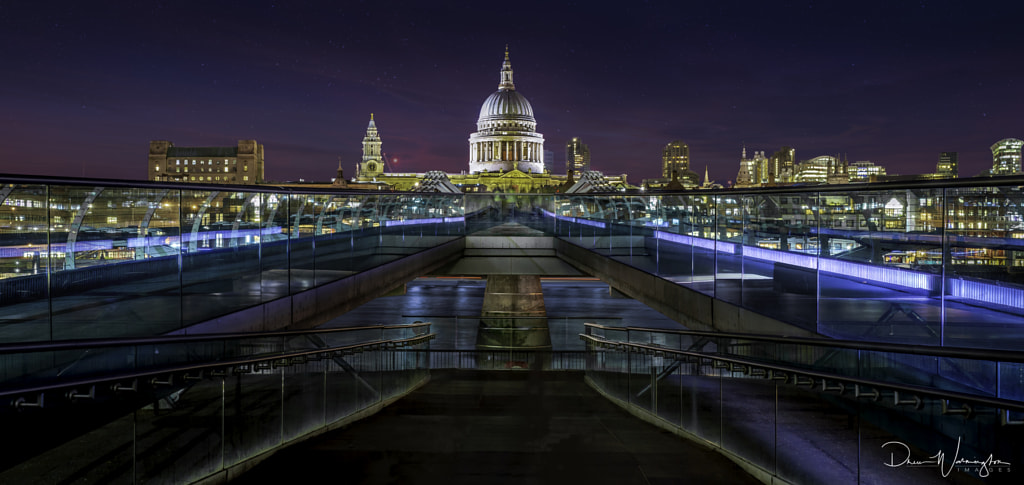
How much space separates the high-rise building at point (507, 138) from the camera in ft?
512

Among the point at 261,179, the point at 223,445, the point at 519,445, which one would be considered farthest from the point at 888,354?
the point at 261,179

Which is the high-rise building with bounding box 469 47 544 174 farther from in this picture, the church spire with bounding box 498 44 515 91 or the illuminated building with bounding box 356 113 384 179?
the illuminated building with bounding box 356 113 384 179

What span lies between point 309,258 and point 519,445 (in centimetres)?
441

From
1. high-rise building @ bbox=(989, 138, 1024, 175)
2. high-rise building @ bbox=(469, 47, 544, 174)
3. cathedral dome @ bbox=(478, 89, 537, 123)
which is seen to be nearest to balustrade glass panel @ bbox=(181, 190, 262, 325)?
high-rise building @ bbox=(989, 138, 1024, 175)

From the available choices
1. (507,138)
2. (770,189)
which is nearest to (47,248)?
(770,189)

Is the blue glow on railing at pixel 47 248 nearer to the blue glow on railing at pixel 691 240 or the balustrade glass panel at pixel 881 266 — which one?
the balustrade glass panel at pixel 881 266

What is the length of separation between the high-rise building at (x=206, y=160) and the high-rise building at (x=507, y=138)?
6993 centimetres

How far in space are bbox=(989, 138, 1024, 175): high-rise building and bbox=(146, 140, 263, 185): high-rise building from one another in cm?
17460

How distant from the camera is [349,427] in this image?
704 cm

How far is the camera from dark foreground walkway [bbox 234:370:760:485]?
5.23 metres

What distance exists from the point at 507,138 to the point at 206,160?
305 ft

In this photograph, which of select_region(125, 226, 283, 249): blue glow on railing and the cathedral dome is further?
the cathedral dome

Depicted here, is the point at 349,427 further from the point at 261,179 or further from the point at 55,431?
the point at 261,179

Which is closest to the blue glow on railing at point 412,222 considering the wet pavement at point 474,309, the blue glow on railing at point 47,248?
the wet pavement at point 474,309
